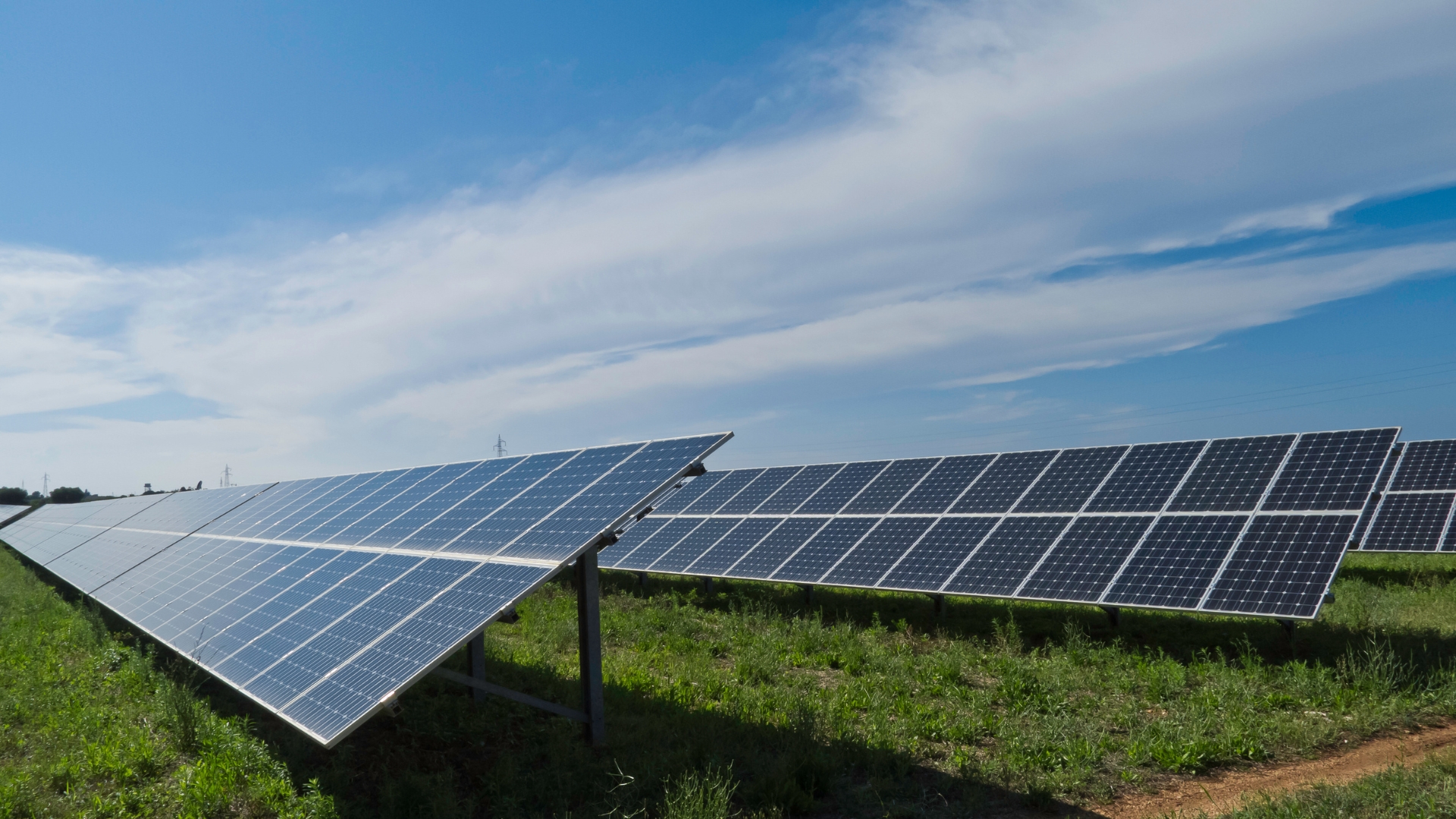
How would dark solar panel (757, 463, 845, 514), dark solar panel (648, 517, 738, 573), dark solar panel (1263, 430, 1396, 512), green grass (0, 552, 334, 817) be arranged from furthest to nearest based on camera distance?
dark solar panel (757, 463, 845, 514), dark solar panel (648, 517, 738, 573), dark solar panel (1263, 430, 1396, 512), green grass (0, 552, 334, 817)

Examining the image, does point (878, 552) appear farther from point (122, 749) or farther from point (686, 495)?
point (122, 749)

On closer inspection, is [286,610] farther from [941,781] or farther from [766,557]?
[766,557]

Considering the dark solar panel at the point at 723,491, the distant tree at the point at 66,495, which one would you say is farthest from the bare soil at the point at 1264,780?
the distant tree at the point at 66,495

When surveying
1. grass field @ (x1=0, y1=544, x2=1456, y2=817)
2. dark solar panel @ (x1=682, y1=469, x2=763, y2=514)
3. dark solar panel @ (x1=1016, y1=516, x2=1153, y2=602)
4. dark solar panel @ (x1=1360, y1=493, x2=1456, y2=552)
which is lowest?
grass field @ (x1=0, y1=544, x2=1456, y2=817)

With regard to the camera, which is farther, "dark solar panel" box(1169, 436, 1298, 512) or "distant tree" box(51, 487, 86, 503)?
"distant tree" box(51, 487, 86, 503)

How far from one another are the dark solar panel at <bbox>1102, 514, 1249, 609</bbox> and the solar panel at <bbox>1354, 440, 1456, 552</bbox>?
7634 mm

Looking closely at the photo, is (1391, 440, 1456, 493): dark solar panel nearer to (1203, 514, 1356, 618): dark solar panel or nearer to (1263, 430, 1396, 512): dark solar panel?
(1263, 430, 1396, 512): dark solar panel

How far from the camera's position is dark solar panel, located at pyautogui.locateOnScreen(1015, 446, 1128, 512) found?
1444 cm

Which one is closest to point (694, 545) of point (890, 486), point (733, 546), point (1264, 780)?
point (733, 546)

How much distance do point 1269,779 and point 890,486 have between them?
10942 millimetres

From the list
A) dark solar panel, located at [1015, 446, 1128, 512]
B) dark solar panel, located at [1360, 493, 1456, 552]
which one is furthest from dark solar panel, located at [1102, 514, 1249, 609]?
dark solar panel, located at [1360, 493, 1456, 552]

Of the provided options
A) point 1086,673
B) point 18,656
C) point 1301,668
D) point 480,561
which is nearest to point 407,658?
point 480,561

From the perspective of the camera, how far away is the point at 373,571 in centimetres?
961

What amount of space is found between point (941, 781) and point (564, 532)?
4408mm
